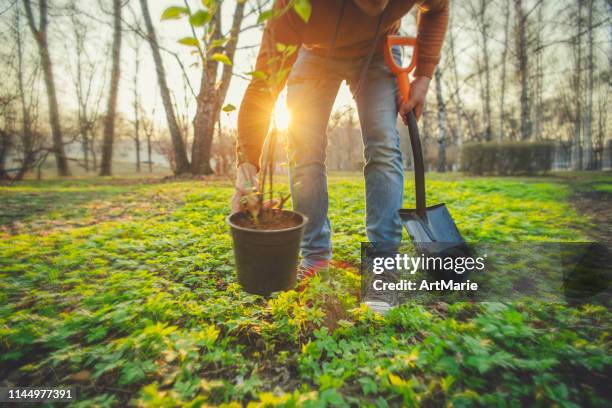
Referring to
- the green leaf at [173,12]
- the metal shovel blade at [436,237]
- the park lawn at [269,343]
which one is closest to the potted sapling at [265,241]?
the park lawn at [269,343]

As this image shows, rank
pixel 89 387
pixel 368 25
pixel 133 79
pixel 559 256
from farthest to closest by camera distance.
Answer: pixel 133 79 → pixel 559 256 → pixel 368 25 → pixel 89 387

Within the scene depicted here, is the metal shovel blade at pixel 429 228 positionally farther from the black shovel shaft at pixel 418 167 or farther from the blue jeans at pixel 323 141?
the blue jeans at pixel 323 141

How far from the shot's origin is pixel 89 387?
3.39ft

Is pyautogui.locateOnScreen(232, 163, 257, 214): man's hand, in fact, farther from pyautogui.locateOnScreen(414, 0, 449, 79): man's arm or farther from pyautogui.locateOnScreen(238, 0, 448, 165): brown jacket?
pyautogui.locateOnScreen(414, 0, 449, 79): man's arm

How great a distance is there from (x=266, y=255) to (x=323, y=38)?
1210mm

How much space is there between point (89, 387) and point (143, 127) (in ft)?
102

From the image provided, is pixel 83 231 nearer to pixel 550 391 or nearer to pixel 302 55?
pixel 302 55

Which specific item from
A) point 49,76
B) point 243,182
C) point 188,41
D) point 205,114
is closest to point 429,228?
point 243,182

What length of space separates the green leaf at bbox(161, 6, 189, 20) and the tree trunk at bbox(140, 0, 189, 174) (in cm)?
1000

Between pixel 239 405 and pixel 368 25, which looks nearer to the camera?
pixel 239 405

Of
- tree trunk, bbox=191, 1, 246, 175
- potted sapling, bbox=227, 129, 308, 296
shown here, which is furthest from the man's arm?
tree trunk, bbox=191, 1, 246, 175

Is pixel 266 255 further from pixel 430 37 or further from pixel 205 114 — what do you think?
pixel 205 114

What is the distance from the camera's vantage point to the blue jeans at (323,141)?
1.80 meters

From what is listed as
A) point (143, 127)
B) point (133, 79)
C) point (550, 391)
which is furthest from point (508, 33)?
point (143, 127)
